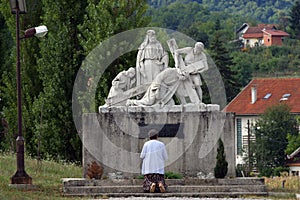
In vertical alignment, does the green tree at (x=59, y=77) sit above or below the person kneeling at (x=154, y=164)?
above

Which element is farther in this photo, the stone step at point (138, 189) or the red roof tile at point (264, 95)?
the red roof tile at point (264, 95)

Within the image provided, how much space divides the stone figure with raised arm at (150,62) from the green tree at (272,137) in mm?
39611

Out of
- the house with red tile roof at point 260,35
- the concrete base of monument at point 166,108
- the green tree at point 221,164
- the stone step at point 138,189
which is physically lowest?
the stone step at point 138,189

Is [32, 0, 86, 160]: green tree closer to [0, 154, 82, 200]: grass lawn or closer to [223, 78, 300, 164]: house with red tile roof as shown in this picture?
[0, 154, 82, 200]: grass lawn

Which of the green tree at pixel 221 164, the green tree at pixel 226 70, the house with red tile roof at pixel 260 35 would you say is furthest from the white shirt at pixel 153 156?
the house with red tile roof at pixel 260 35

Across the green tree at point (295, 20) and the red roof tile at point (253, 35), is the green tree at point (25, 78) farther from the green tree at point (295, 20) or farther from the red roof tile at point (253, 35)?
the red roof tile at point (253, 35)

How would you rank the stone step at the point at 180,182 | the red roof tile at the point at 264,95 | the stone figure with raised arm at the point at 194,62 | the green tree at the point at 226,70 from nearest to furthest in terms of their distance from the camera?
the stone step at the point at 180,182 < the stone figure with raised arm at the point at 194,62 < the green tree at the point at 226,70 < the red roof tile at the point at 264,95

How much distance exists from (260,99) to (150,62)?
7434cm

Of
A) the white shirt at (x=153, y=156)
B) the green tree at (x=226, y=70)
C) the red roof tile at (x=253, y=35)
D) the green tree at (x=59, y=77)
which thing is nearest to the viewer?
the white shirt at (x=153, y=156)

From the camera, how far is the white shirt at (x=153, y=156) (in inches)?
1126

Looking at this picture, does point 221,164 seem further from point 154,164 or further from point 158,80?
point 154,164

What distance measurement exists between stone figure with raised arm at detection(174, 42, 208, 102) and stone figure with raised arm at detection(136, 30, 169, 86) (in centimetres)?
39

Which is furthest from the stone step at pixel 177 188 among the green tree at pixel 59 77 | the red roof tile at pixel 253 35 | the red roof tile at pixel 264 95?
the red roof tile at pixel 253 35

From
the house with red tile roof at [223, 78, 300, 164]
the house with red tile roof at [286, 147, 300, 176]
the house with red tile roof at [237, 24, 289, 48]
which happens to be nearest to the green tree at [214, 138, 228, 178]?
the house with red tile roof at [286, 147, 300, 176]
